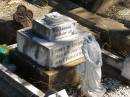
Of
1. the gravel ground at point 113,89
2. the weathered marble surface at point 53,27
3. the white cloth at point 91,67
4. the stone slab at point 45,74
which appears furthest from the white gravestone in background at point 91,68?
the weathered marble surface at point 53,27

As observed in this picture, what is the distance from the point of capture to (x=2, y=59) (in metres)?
8.16

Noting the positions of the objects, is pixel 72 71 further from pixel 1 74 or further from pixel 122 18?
pixel 122 18

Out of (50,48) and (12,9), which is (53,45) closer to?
(50,48)

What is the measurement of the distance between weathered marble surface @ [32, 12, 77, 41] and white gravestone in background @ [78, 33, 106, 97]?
0.65 m

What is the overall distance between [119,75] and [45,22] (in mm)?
1793

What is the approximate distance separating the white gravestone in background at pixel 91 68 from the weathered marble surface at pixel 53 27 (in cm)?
65

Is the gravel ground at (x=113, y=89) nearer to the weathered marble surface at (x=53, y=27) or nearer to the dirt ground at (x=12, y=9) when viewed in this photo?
the weathered marble surface at (x=53, y=27)

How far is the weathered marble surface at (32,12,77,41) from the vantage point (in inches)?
294

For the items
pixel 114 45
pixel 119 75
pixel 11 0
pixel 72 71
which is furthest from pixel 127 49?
pixel 11 0

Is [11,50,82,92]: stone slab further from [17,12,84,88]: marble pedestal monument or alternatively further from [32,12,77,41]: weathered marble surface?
[32,12,77,41]: weathered marble surface

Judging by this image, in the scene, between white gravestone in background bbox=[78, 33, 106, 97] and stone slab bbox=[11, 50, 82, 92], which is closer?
white gravestone in background bbox=[78, 33, 106, 97]

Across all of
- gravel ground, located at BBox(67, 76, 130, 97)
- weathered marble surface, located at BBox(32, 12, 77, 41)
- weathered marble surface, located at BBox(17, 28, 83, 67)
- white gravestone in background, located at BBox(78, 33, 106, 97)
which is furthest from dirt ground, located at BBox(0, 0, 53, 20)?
white gravestone in background, located at BBox(78, 33, 106, 97)

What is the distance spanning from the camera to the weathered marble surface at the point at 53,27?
7461 mm

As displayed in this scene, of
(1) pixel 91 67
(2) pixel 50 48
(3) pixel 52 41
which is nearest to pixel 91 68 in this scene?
(1) pixel 91 67
